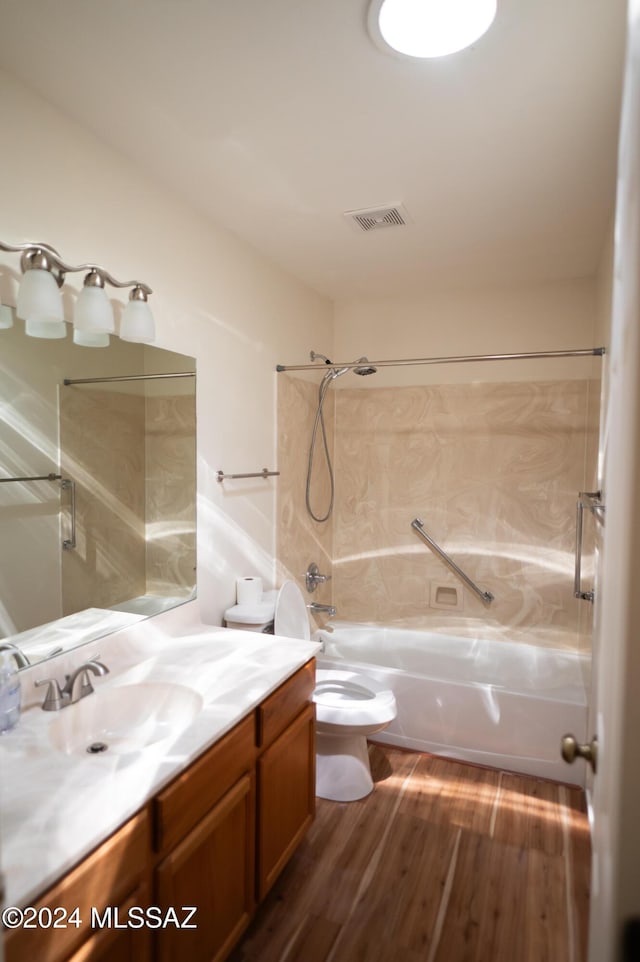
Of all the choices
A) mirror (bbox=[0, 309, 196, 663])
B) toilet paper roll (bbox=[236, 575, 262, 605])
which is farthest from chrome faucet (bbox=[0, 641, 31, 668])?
toilet paper roll (bbox=[236, 575, 262, 605])

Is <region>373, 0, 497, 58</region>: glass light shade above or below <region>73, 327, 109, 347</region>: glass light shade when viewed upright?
above

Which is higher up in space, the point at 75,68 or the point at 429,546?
the point at 75,68

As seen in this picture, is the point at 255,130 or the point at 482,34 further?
the point at 255,130

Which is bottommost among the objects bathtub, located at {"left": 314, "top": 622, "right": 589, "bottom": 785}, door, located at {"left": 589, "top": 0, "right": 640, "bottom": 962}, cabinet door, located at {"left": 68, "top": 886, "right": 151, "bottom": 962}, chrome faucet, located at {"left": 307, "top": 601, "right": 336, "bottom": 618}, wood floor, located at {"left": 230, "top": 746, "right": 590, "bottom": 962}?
wood floor, located at {"left": 230, "top": 746, "right": 590, "bottom": 962}

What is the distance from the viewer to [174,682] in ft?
5.63

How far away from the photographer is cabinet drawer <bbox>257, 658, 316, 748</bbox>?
1.69 m

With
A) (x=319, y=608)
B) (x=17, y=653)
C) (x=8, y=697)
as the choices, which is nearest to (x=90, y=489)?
(x=17, y=653)

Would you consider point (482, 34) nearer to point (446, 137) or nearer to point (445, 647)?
A: point (446, 137)

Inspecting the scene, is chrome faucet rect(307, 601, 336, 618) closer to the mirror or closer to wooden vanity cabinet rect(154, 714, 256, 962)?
the mirror

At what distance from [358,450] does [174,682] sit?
7.46 feet

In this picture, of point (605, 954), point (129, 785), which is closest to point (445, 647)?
point (129, 785)

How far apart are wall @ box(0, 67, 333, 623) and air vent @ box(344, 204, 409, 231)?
567 millimetres

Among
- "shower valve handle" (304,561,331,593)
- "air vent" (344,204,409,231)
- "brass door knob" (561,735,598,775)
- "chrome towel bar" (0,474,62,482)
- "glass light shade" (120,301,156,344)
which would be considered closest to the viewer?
"brass door knob" (561,735,598,775)

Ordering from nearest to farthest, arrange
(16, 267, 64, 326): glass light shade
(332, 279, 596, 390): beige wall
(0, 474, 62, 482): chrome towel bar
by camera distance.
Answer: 1. (16, 267, 64, 326): glass light shade
2. (0, 474, 62, 482): chrome towel bar
3. (332, 279, 596, 390): beige wall
